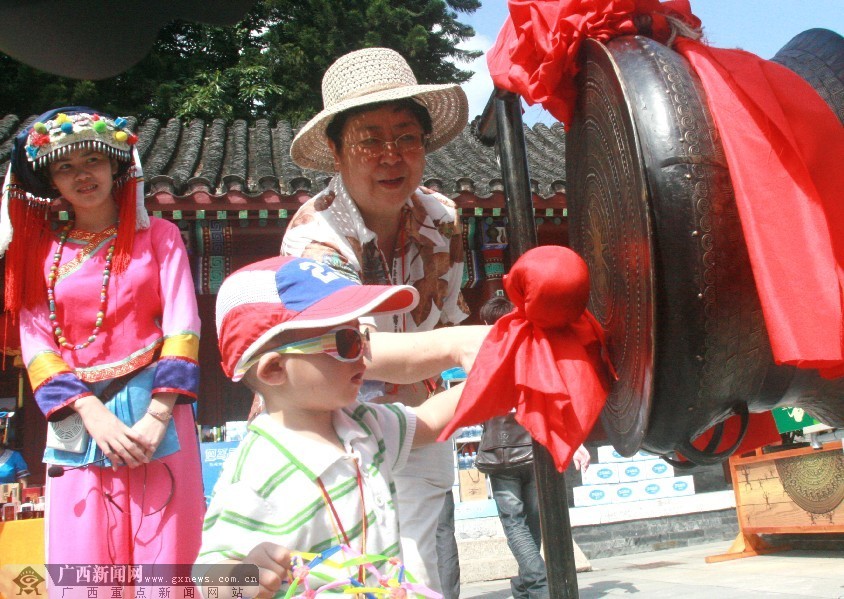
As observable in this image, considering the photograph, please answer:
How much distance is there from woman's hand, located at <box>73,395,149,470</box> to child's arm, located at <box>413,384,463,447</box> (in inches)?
29.4

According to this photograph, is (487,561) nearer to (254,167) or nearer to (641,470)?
(641,470)

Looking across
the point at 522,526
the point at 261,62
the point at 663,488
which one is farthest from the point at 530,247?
the point at 261,62

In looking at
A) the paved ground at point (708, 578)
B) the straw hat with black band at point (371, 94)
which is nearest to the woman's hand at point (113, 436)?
the straw hat with black band at point (371, 94)

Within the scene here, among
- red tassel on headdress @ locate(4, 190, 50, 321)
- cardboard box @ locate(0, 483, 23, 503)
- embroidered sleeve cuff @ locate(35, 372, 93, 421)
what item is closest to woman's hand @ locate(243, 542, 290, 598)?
embroidered sleeve cuff @ locate(35, 372, 93, 421)

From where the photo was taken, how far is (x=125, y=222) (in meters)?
2.44

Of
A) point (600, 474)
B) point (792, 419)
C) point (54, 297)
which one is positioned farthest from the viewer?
point (600, 474)

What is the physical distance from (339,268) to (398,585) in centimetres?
77

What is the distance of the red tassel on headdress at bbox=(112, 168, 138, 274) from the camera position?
93.8 inches

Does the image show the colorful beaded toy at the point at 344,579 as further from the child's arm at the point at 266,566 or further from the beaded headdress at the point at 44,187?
the beaded headdress at the point at 44,187

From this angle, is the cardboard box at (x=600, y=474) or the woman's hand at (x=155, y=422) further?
the cardboard box at (x=600, y=474)

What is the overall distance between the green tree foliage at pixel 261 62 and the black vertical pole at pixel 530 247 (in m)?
13.4

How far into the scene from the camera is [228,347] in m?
1.63

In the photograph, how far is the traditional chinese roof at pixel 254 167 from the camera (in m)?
5.47

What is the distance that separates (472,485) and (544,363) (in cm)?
588
